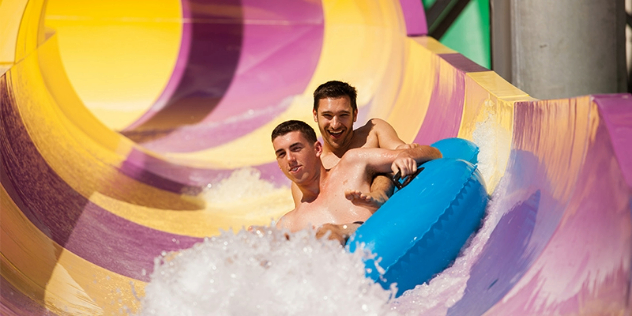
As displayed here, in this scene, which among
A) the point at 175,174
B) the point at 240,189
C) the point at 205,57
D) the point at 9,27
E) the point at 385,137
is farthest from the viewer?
the point at 205,57

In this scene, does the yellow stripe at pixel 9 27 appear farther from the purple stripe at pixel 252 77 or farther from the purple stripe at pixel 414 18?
the purple stripe at pixel 414 18

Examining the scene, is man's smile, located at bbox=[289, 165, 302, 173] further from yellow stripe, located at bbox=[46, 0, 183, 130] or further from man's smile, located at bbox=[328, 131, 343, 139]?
yellow stripe, located at bbox=[46, 0, 183, 130]

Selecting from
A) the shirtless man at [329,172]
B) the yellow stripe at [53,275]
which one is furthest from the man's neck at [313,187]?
the yellow stripe at [53,275]

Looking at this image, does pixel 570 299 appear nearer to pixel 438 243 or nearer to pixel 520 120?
pixel 438 243

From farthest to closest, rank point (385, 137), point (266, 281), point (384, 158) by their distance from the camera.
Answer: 1. point (385, 137)
2. point (384, 158)
3. point (266, 281)

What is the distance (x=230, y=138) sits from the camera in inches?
149

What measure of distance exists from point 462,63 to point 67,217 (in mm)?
1880

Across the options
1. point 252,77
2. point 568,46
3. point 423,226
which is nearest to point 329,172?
point 423,226

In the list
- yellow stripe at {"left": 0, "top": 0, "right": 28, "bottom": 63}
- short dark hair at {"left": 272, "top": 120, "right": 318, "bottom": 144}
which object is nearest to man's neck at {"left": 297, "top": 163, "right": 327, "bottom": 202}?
short dark hair at {"left": 272, "top": 120, "right": 318, "bottom": 144}

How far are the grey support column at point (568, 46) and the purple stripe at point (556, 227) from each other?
A: 1454 millimetres

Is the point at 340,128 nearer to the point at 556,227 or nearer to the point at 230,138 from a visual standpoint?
the point at 556,227

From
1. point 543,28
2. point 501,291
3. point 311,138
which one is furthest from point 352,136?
point 543,28

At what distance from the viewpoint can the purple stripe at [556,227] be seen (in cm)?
112

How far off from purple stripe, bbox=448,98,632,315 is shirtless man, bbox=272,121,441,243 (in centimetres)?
35
